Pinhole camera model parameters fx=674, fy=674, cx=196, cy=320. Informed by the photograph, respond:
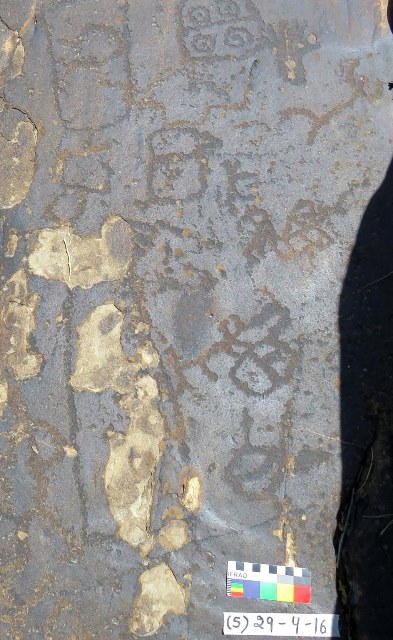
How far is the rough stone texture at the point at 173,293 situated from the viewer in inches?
71.4

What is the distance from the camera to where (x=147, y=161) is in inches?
80.0

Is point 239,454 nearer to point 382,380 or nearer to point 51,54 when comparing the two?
point 382,380

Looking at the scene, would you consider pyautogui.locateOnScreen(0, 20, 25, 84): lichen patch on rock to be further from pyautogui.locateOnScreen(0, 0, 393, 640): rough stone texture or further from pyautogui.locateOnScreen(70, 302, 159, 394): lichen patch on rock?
pyautogui.locateOnScreen(70, 302, 159, 394): lichen patch on rock

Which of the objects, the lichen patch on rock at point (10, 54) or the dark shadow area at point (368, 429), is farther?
the lichen patch on rock at point (10, 54)

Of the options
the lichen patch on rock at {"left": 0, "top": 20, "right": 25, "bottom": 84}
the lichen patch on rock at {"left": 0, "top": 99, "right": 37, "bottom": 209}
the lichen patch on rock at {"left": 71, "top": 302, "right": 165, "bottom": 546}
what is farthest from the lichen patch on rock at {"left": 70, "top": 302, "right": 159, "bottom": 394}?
the lichen patch on rock at {"left": 0, "top": 20, "right": 25, "bottom": 84}

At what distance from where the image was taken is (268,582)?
1796 mm

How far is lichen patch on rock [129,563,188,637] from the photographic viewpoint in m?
1.78

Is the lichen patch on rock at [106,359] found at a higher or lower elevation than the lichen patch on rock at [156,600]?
higher

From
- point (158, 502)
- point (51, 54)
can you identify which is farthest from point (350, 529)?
point (51, 54)

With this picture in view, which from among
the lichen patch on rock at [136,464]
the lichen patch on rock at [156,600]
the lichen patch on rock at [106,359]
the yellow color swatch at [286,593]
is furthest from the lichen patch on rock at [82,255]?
the yellow color swatch at [286,593]

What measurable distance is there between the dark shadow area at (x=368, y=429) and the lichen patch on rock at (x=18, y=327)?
2.90 ft

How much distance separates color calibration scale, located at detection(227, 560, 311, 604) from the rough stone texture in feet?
0.08

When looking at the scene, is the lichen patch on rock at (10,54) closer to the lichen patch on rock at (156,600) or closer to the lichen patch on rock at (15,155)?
the lichen patch on rock at (15,155)

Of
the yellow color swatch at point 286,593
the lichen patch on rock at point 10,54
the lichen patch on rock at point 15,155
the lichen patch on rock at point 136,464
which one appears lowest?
the yellow color swatch at point 286,593
